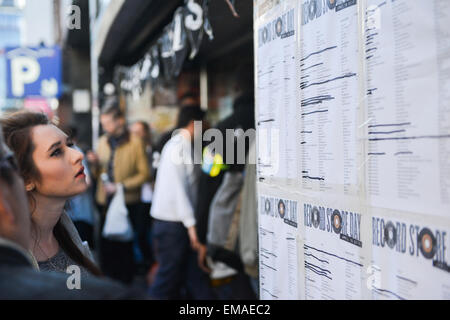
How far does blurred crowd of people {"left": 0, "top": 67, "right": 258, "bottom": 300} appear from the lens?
1.13 meters

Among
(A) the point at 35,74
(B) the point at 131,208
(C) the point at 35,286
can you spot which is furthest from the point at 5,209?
(A) the point at 35,74

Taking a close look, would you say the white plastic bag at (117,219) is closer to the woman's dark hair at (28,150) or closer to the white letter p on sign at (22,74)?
the woman's dark hair at (28,150)

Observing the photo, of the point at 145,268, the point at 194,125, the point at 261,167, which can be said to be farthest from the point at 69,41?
the point at 261,167

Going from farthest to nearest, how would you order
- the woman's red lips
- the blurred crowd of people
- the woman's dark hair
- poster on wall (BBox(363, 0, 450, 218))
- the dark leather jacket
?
the woman's red lips → the woman's dark hair → poster on wall (BBox(363, 0, 450, 218)) → the blurred crowd of people → the dark leather jacket

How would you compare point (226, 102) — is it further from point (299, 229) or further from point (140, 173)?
point (299, 229)

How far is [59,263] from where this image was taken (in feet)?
5.87

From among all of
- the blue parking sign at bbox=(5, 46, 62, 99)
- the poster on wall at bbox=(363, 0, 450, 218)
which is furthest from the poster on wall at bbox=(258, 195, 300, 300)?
the blue parking sign at bbox=(5, 46, 62, 99)

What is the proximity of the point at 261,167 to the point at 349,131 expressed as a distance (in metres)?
0.90

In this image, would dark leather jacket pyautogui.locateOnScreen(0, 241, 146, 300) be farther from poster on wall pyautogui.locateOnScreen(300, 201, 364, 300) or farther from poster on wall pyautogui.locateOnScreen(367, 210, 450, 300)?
poster on wall pyautogui.locateOnScreen(300, 201, 364, 300)

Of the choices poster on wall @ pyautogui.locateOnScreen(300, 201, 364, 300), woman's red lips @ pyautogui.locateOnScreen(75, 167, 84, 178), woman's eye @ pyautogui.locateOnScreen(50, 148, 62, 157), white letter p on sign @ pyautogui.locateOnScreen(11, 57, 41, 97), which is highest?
white letter p on sign @ pyautogui.locateOnScreen(11, 57, 41, 97)

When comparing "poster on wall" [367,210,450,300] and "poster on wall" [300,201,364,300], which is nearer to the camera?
"poster on wall" [367,210,450,300]

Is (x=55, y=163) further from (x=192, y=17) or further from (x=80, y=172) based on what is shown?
(x=192, y=17)

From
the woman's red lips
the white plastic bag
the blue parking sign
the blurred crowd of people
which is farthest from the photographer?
the blue parking sign

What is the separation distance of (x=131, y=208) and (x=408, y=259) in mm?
4715
